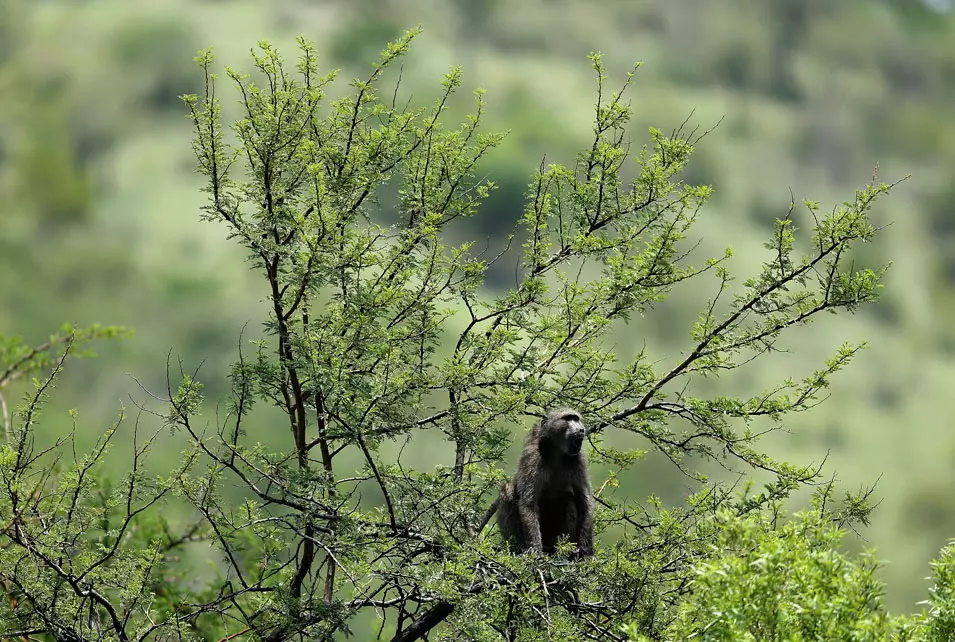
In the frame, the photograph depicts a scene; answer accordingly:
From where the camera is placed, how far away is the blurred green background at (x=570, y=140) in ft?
118

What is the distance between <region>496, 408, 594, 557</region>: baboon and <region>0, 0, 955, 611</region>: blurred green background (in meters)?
23.8

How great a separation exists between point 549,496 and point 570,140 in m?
32.8

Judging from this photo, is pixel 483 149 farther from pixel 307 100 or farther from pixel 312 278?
pixel 312 278

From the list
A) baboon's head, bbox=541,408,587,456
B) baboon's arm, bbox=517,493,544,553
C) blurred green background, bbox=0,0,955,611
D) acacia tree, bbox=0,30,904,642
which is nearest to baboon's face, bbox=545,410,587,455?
baboon's head, bbox=541,408,587,456

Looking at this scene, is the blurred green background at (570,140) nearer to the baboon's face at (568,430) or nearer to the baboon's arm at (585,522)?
the baboon's arm at (585,522)

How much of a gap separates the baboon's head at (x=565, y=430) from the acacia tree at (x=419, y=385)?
19 centimetres

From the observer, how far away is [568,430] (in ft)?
24.9

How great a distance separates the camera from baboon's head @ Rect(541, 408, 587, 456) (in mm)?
7500

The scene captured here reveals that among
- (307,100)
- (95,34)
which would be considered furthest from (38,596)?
(95,34)

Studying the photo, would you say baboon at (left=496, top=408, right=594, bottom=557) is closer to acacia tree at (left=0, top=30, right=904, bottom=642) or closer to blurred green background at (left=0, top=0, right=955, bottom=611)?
acacia tree at (left=0, top=30, right=904, bottom=642)

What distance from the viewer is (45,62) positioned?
49062 millimetres

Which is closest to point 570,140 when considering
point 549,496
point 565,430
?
point 549,496

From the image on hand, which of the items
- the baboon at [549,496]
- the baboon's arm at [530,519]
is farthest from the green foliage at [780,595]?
the baboon at [549,496]

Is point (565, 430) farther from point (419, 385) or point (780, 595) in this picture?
point (780, 595)
